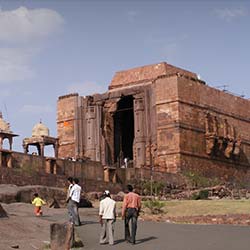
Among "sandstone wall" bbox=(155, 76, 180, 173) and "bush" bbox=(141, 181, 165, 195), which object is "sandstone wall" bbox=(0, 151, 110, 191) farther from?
"sandstone wall" bbox=(155, 76, 180, 173)

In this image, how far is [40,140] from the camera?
4912 cm

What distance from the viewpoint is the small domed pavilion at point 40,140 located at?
48.9m

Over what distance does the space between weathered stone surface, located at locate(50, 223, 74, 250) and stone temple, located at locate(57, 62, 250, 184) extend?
1147 inches

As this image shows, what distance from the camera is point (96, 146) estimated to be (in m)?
49.1

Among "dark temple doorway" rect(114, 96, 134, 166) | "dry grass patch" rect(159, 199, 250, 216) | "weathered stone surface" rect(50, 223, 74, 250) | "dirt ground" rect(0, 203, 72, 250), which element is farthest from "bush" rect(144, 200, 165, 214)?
"dark temple doorway" rect(114, 96, 134, 166)

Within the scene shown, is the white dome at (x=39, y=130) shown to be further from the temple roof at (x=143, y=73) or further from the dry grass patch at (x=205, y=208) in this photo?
the dry grass patch at (x=205, y=208)

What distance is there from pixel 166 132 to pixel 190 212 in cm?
2045

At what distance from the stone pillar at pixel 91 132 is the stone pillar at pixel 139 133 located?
11.8ft

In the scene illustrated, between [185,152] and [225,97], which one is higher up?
[225,97]

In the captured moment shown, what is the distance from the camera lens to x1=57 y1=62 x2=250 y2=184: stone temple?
4509 cm

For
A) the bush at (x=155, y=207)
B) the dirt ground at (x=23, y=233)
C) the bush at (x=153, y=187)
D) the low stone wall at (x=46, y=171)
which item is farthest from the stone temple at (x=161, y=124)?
the dirt ground at (x=23, y=233)

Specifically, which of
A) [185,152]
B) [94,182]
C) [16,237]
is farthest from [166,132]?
[16,237]

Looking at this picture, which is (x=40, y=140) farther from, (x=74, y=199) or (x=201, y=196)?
(x=74, y=199)

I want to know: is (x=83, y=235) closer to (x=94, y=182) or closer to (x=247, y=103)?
(x=94, y=182)
